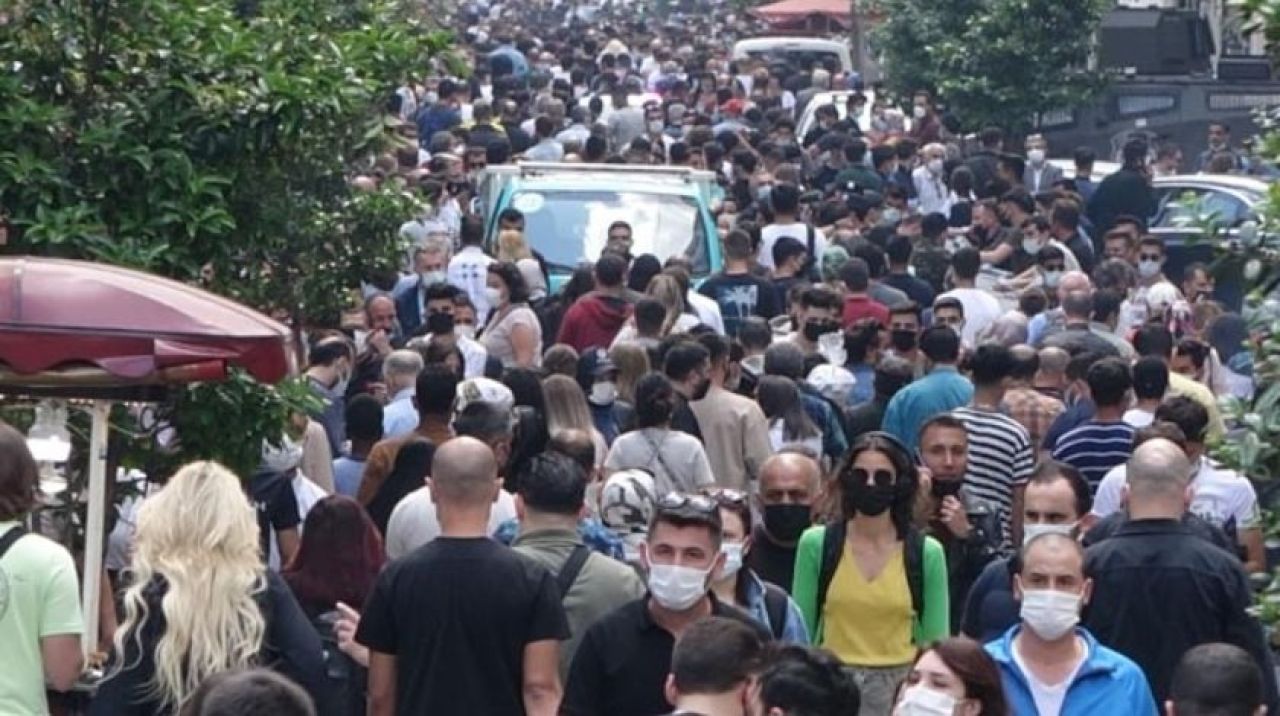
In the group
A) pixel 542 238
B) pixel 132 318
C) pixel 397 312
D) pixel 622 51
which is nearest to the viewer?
pixel 132 318

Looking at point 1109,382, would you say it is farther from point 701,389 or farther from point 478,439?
point 478,439

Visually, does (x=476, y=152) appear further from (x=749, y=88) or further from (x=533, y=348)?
(x=749, y=88)

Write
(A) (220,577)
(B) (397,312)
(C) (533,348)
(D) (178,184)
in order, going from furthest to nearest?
(B) (397,312)
(C) (533,348)
(D) (178,184)
(A) (220,577)

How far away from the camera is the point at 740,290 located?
61.2 feet

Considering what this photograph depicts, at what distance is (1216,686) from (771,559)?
12.2 feet

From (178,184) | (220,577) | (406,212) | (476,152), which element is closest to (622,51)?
(476,152)

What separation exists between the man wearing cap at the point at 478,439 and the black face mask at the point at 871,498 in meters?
1.14

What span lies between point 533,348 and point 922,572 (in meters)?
6.99

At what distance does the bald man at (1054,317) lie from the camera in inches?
690

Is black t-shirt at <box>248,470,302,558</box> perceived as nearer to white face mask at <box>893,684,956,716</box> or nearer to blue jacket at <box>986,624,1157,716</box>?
blue jacket at <box>986,624,1157,716</box>

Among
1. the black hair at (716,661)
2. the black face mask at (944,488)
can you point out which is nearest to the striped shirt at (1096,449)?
the black face mask at (944,488)

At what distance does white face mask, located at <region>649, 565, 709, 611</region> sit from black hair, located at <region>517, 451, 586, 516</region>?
99cm

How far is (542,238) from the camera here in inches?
818

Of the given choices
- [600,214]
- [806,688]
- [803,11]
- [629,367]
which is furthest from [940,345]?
[803,11]
